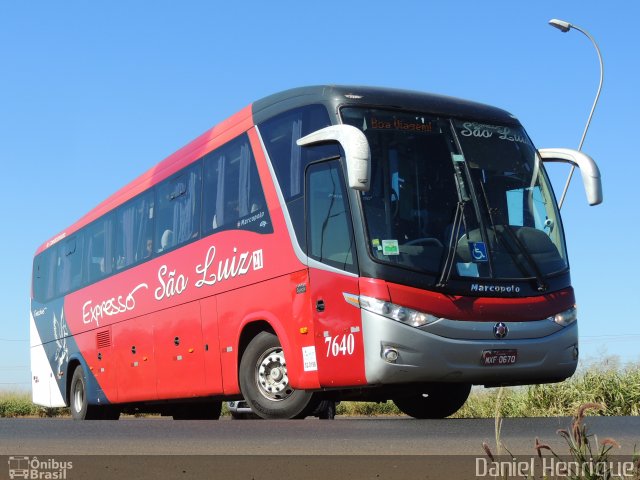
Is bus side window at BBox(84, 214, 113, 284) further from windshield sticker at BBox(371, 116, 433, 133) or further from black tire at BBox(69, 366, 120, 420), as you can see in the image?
windshield sticker at BBox(371, 116, 433, 133)

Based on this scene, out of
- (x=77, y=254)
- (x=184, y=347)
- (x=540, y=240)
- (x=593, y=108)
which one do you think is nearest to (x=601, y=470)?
(x=540, y=240)

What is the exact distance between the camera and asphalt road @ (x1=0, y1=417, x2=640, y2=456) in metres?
7.07

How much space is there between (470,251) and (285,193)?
225 cm

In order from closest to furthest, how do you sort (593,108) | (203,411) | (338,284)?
(338,284) < (203,411) < (593,108)

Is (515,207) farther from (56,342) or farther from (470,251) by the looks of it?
(56,342)

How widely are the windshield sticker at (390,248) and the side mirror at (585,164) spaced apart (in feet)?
8.69

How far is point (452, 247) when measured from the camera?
35.3 ft

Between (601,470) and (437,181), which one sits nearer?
Result: (601,470)

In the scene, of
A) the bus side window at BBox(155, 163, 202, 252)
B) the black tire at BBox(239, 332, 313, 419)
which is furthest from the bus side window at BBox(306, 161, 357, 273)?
the bus side window at BBox(155, 163, 202, 252)

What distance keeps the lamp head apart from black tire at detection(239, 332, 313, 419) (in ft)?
42.3

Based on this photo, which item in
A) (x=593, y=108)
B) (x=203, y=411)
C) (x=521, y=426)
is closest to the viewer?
(x=521, y=426)

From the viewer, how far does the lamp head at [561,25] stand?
22.2m

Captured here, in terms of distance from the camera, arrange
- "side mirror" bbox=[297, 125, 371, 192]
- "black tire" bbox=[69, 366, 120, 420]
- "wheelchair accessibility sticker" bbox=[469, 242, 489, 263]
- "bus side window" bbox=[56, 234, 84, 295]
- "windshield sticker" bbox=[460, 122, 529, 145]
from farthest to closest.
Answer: "bus side window" bbox=[56, 234, 84, 295]
"black tire" bbox=[69, 366, 120, 420]
"windshield sticker" bbox=[460, 122, 529, 145]
"wheelchair accessibility sticker" bbox=[469, 242, 489, 263]
"side mirror" bbox=[297, 125, 371, 192]

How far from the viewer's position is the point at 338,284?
10711 millimetres
